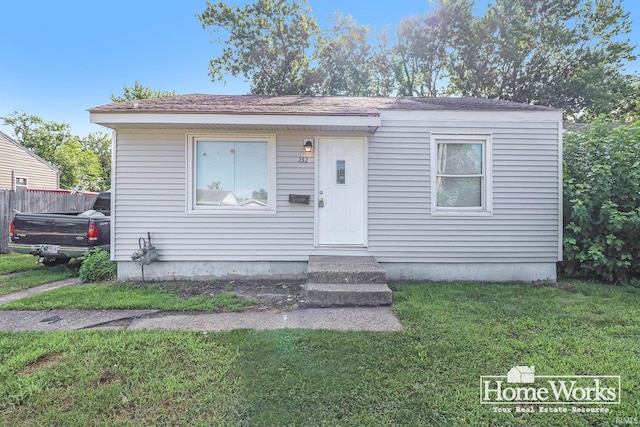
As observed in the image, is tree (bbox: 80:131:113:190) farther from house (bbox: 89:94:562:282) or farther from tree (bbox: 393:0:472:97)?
house (bbox: 89:94:562:282)

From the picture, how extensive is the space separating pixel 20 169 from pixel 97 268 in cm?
1486

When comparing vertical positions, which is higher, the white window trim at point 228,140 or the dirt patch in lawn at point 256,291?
the white window trim at point 228,140

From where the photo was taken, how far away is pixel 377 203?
5262 mm

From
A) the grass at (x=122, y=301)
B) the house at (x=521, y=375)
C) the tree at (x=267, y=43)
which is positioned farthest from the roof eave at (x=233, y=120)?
the tree at (x=267, y=43)

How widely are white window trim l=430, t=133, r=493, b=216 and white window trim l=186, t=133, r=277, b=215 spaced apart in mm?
2781

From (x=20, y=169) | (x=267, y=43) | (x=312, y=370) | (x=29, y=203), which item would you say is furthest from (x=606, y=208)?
(x=20, y=169)

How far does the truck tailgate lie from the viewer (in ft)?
17.8

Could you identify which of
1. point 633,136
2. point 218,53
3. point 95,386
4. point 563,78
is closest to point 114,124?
point 95,386

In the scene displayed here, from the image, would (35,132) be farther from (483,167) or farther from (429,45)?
(483,167)

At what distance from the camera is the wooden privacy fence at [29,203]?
830 cm

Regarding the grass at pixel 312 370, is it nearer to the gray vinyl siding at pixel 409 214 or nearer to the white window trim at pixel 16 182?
the gray vinyl siding at pixel 409 214

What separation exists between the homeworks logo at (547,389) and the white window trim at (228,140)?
12.8 feet

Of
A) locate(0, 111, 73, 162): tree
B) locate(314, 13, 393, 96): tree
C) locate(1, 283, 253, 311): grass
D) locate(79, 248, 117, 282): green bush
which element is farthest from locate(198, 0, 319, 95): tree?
locate(0, 111, 73, 162): tree

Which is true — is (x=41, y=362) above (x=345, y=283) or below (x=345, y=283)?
below
